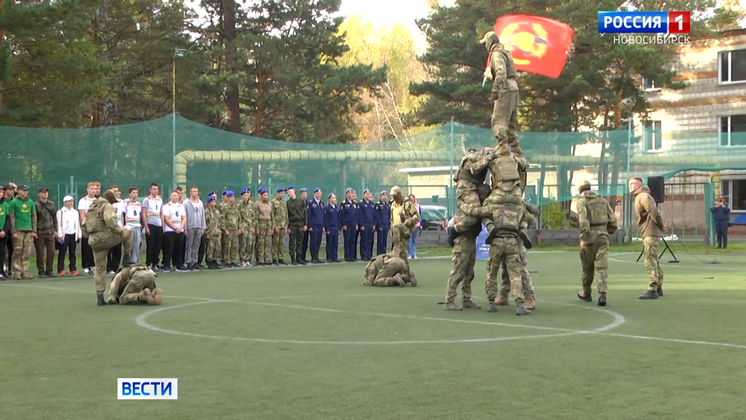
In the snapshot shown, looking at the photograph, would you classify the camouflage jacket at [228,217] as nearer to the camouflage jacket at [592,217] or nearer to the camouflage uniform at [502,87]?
the camouflage uniform at [502,87]

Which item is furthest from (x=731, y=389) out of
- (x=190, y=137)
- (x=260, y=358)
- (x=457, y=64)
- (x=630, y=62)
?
(x=457, y=64)

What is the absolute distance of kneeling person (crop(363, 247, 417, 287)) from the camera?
17375 mm

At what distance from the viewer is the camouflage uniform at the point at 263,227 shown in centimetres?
2408

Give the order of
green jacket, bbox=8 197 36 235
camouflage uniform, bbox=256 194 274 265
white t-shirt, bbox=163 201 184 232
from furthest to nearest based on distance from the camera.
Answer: camouflage uniform, bbox=256 194 274 265 → white t-shirt, bbox=163 201 184 232 → green jacket, bbox=8 197 36 235

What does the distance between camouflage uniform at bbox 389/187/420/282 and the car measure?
1028cm

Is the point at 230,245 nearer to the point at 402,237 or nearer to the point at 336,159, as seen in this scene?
the point at 336,159

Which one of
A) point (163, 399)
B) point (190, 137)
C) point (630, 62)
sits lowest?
point (163, 399)

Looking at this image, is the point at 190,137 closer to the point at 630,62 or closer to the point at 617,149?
the point at 617,149

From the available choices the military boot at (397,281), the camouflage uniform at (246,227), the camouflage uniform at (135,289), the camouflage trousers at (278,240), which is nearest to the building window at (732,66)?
the camouflage trousers at (278,240)

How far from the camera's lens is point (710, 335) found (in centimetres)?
1046

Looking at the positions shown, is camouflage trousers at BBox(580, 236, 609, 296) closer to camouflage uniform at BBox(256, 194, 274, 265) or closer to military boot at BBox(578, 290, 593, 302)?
military boot at BBox(578, 290, 593, 302)

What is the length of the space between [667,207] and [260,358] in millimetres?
36645

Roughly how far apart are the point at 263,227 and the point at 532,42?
8.32 meters

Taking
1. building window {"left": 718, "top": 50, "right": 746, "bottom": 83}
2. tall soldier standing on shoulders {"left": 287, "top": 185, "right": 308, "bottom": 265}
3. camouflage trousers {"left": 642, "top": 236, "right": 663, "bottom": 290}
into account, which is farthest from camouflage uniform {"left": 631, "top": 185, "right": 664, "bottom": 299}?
building window {"left": 718, "top": 50, "right": 746, "bottom": 83}
